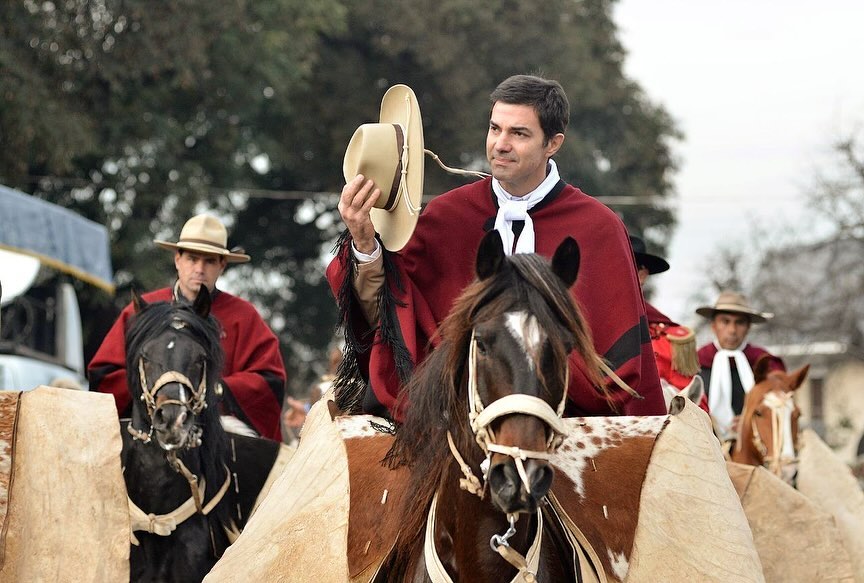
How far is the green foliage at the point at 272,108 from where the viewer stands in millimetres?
22219

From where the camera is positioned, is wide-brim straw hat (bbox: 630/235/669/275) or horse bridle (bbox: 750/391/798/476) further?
horse bridle (bbox: 750/391/798/476)

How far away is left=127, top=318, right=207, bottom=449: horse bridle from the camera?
775cm

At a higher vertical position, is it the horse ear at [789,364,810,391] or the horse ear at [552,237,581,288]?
the horse ear at [789,364,810,391]

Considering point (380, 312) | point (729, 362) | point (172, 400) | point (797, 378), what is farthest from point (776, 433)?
point (380, 312)

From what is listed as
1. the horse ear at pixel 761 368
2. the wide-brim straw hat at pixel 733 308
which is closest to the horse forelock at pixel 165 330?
the horse ear at pixel 761 368

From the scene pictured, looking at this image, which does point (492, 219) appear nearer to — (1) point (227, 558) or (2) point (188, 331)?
(1) point (227, 558)

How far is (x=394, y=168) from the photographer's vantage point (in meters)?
5.50

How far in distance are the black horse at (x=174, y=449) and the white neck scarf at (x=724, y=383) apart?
507 centimetres

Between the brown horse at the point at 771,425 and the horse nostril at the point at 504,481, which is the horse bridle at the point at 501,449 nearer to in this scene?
the horse nostril at the point at 504,481

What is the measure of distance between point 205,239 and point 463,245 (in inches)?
175

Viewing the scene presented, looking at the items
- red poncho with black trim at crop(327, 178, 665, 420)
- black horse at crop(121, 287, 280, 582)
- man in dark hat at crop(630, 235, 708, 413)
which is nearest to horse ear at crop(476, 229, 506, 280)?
red poncho with black trim at crop(327, 178, 665, 420)

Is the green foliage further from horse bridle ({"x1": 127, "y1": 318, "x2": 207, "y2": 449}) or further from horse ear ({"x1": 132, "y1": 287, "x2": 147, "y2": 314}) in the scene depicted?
horse bridle ({"x1": 127, "y1": 318, "x2": 207, "y2": 449})

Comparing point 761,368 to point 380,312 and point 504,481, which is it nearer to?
point 380,312

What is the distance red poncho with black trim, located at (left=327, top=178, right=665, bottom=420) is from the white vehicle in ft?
30.4
